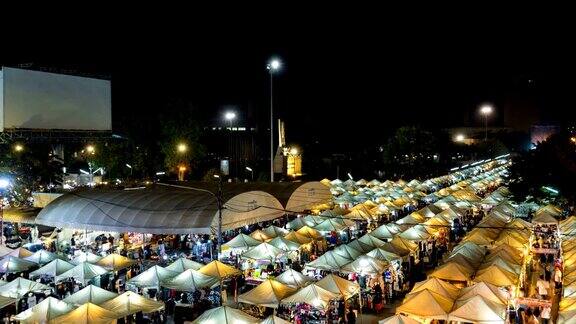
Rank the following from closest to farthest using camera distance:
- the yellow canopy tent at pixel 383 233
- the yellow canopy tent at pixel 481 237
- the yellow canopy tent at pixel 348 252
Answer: the yellow canopy tent at pixel 348 252 → the yellow canopy tent at pixel 481 237 → the yellow canopy tent at pixel 383 233

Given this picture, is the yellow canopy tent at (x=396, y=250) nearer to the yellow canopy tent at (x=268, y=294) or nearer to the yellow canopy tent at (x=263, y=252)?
the yellow canopy tent at (x=263, y=252)

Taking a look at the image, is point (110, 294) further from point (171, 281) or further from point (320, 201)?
point (320, 201)

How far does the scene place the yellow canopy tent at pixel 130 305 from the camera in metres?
15.2

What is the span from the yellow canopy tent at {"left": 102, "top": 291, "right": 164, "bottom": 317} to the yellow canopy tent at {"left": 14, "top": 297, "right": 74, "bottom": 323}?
1.09 metres

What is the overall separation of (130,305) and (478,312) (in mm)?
9519

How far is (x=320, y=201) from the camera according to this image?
117ft

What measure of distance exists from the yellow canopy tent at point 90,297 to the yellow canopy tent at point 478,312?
9.83 m

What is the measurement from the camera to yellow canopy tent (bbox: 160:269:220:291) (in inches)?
696

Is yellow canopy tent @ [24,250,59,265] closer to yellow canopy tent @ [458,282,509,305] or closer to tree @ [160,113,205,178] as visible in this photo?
yellow canopy tent @ [458,282,509,305]

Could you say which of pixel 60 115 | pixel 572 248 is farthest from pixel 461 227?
pixel 60 115

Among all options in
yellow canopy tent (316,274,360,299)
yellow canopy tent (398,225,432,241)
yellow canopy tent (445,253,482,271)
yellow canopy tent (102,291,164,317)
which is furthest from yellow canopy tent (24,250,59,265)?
yellow canopy tent (445,253,482,271)

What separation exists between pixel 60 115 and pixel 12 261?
29.6 m

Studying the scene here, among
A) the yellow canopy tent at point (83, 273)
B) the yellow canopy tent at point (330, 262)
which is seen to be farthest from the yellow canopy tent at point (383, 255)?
the yellow canopy tent at point (83, 273)

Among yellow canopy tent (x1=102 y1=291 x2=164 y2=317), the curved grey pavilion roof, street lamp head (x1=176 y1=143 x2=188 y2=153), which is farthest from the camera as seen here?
street lamp head (x1=176 y1=143 x2=188 y2=153)
